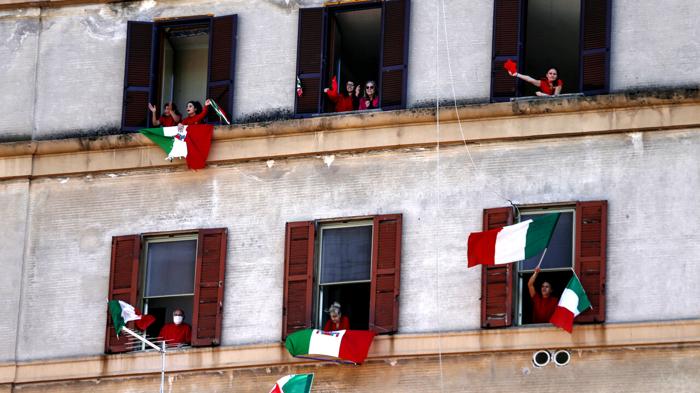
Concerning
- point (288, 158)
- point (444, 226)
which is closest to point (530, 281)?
point (444, 226)

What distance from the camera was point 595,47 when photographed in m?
45.9

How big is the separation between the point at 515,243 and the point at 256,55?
6.55 m

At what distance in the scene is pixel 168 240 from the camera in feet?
156

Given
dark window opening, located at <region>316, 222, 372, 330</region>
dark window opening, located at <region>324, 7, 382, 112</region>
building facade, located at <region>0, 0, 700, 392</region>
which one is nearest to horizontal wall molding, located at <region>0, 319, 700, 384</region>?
building facade, located at <region>0, 0, 700, 392</region>

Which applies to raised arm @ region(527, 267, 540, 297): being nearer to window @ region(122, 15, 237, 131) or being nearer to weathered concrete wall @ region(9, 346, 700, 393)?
weathered concrete wall @ region(9, 346, 700, 393)

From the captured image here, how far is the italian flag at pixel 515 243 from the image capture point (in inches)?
1743

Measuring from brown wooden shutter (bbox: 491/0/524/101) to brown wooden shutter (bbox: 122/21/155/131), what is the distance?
20.9 ft

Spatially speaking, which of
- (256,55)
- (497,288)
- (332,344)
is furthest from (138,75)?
(497,288)

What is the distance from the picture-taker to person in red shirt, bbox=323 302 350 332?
45716 millimetres

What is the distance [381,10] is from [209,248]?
5117 millimetres

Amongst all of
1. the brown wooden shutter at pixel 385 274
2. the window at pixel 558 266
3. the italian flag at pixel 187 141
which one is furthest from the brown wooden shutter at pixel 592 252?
the italian flag at pixel 187 141

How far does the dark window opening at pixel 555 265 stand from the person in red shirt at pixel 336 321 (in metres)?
2.94

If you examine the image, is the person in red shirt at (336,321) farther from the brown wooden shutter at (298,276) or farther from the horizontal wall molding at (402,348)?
the horizontal wall molding at (402,348)

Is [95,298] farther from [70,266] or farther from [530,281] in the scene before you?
[530,281]
